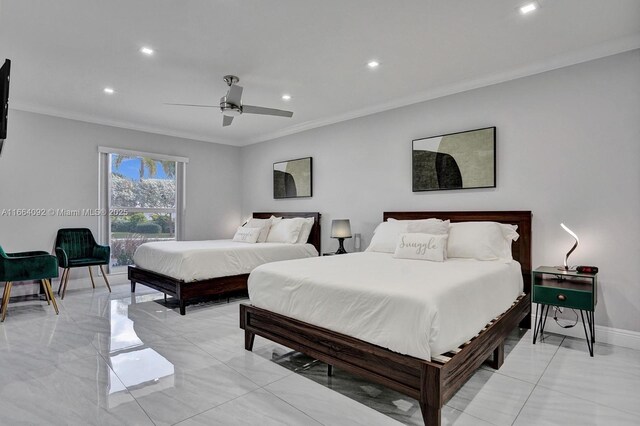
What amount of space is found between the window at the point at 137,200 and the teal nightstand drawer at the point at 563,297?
18.3ft

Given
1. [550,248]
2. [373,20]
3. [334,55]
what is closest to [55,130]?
[334,55]

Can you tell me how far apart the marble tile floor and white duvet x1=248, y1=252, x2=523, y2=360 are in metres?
0.42

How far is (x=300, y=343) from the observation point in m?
2.34

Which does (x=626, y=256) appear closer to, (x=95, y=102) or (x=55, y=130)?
(x=95, y=102)

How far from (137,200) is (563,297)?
5987mm

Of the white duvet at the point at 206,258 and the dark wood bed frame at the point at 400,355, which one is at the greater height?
the white duvet at the point at 206,258

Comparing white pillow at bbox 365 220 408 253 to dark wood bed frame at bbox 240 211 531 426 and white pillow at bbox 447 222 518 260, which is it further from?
dark wood bed frame at bbox 240 211 531 426

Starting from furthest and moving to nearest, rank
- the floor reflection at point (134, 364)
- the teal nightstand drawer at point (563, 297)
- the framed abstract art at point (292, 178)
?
1. the framed abstract art at point (292, 178)
2. the teal nightstand drawer at point (563, 297)
3. the floor reflection at point (134, 364)

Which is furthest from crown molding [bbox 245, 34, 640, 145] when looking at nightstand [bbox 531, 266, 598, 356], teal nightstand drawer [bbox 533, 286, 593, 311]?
teal nightstand drawer [bbox 533, 286, 593, 311]

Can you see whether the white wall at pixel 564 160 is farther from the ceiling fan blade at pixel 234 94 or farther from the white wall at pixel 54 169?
the white wall at pixel 54 169

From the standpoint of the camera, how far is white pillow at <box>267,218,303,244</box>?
5156 millimetres

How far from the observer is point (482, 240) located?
3223mm

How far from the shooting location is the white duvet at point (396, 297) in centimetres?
177

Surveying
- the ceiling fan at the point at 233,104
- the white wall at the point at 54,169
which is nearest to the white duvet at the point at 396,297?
the ceiling fan at the point at 233,104
